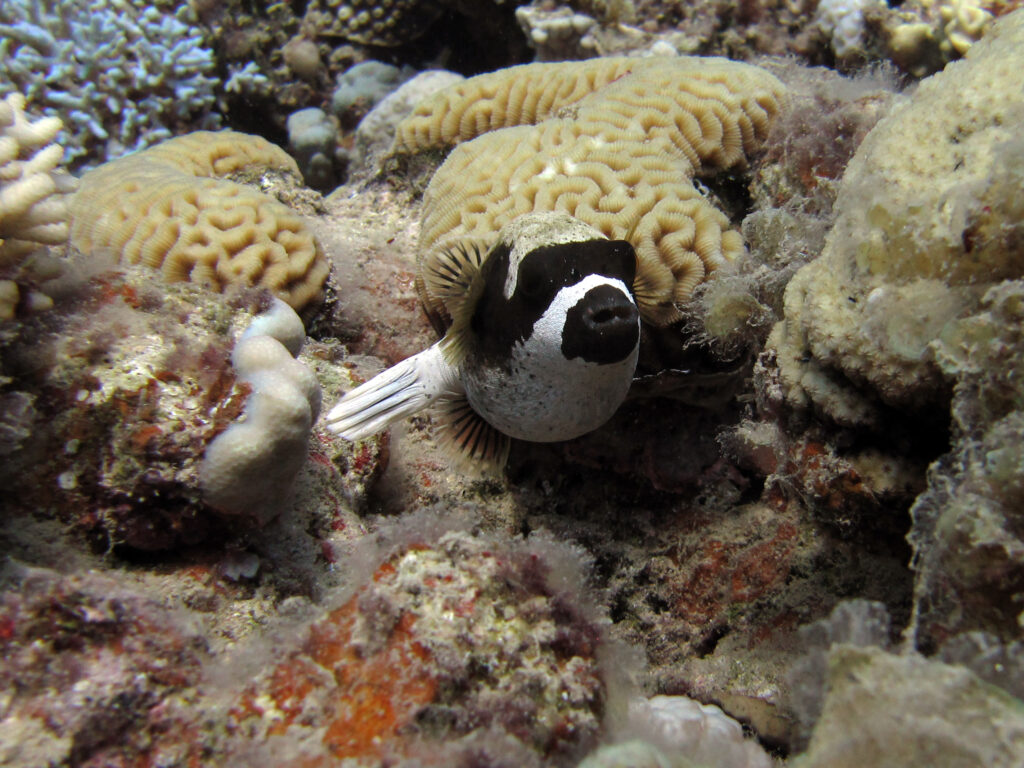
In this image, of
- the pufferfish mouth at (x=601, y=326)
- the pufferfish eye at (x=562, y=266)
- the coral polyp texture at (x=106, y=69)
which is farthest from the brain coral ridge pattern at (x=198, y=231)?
the coral polyp texture at (x=106, y=69)

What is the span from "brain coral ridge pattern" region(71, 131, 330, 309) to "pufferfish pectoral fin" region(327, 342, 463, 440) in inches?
40.6

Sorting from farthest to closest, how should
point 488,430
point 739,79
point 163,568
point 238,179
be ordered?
point 238,179
point 739,79
point 488,430
point 163,568

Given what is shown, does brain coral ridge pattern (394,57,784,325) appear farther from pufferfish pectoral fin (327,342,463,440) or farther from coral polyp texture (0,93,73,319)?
coral polyp texture (0,93,73,319)

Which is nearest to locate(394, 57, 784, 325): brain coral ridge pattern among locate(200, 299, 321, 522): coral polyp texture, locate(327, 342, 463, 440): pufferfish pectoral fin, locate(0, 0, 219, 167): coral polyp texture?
locate(327, 342, 463, 440): pufferfish pectoral fin

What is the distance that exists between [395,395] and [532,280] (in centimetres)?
118

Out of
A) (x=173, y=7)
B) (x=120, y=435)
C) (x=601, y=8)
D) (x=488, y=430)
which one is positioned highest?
(x=601, y=8)

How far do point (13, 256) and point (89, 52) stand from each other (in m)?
5.95

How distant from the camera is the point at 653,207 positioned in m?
3.43

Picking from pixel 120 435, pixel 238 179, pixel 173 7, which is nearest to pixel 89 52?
pixel 173 7

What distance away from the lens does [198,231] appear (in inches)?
145

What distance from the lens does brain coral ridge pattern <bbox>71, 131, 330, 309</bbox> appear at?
3625mm

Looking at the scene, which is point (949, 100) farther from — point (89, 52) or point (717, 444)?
point (89, 52)

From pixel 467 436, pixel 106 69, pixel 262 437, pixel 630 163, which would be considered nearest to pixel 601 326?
pixel 467 436

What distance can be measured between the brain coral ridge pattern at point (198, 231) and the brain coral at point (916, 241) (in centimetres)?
307
